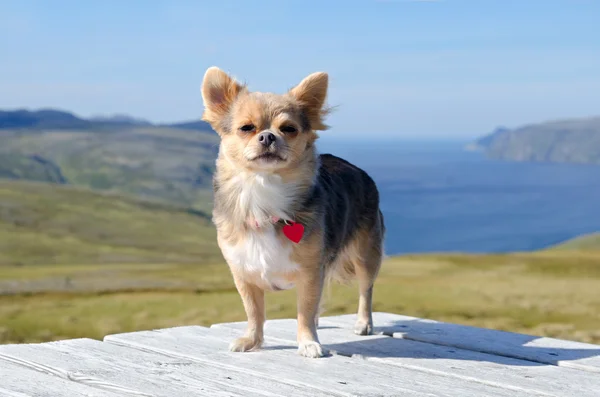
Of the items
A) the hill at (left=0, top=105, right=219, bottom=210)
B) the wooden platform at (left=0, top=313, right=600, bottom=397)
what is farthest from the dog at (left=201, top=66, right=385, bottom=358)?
the hill at (left=0, top=105, right=219, bottom=210)

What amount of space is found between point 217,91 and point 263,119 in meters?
0.46

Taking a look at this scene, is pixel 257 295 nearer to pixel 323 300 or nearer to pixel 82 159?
pixel 323 300

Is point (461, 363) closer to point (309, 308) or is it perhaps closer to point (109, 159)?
point (309, 308)

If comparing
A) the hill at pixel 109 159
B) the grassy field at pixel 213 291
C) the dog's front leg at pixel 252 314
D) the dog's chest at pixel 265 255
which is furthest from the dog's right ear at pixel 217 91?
the hill at pixel 109 159

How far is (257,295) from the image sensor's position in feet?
14.7

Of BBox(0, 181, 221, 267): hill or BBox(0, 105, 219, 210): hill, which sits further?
BBox(0, 105, 219, 210): hill

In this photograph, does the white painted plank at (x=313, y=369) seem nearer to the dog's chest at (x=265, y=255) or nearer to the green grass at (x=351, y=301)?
the dog's chest at (x=265, y=255)

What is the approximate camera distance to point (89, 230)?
83.5 feet

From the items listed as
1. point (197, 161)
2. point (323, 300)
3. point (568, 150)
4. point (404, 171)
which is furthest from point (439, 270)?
point (568, 150)

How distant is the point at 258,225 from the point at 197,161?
76.5m

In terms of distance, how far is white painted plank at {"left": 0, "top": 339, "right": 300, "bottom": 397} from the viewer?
132 inches

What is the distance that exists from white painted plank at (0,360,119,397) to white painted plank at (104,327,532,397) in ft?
2.52

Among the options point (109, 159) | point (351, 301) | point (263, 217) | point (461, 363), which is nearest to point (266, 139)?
point (263, 217)

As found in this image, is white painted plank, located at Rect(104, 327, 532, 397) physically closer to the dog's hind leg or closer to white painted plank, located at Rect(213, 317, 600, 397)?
white painted plank, located at Rect(213, 317, 600, 397)
